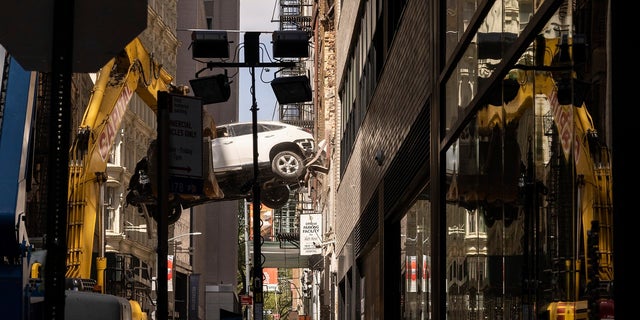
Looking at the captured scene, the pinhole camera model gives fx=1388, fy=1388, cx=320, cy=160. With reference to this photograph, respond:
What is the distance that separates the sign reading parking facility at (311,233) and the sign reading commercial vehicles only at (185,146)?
46755 millimetres

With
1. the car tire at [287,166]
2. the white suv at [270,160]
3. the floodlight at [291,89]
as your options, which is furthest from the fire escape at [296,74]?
the floodlight at [291,89]

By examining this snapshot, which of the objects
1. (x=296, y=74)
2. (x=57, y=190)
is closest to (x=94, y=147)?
(x=57, y=190)

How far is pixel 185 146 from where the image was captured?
12273 mm

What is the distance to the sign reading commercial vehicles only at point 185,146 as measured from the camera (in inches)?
472

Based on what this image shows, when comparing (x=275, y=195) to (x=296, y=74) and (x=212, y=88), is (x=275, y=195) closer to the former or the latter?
(x=212, y=88)

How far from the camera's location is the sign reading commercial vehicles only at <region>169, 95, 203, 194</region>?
12.0 metres

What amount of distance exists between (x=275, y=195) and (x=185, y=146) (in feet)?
134

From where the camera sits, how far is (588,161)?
695 centimetres

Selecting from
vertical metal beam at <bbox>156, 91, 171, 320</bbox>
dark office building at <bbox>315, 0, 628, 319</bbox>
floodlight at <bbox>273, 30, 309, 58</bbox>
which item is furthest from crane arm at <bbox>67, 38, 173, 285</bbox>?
vertical metal beam at <bbox>156, 91, 171, 320</bbox>

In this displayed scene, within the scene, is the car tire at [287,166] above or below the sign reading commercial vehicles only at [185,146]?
above

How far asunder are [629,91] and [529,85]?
2.31 metres

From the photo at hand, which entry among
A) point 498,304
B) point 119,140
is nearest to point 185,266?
point 119,140

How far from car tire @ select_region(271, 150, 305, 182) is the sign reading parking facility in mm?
8231

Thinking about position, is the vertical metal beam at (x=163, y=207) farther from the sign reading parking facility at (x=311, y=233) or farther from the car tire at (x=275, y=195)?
the sign reading parking facility at (x=311, y=233)
